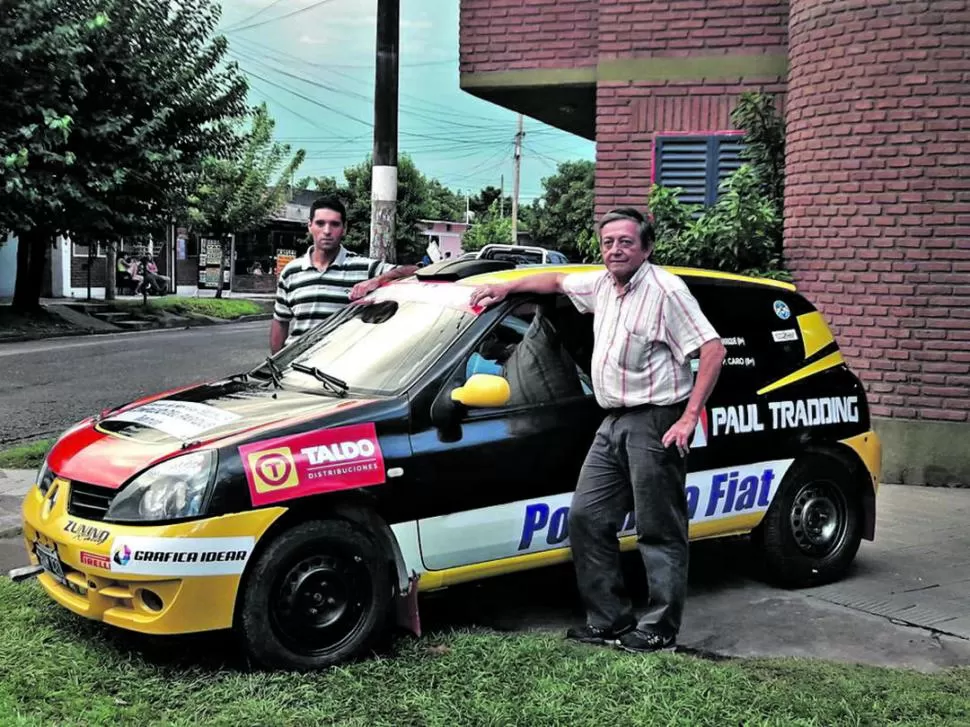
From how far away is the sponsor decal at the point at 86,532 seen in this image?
3.70 meters

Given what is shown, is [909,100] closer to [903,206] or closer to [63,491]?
[903,206]

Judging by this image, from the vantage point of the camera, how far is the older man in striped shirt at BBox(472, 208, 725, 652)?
4.07m

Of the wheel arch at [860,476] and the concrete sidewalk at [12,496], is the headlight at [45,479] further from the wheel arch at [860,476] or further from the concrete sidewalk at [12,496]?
the wheel arch at [860,476]

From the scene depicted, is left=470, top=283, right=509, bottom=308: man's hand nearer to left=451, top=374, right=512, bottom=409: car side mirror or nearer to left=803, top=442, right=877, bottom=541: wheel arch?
left=451, top=374, right=512, bottom=409: car side mirror

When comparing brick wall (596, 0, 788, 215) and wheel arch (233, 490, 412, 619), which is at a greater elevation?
brick wall (596, 0, 788, 215)

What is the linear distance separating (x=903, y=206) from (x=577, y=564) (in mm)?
5036

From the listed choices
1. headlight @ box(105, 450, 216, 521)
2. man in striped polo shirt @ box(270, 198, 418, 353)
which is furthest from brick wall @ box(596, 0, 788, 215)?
headlight @ box(105, 450, 216, 521)

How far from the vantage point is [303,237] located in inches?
1756

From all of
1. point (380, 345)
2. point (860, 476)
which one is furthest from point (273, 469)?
point (860, 476)

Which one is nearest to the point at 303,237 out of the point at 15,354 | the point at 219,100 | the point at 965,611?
the point at 219,100

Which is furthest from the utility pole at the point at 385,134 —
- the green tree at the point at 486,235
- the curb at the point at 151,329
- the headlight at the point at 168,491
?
the green tree at the point at 486,235

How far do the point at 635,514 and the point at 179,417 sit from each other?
1972 millimetres

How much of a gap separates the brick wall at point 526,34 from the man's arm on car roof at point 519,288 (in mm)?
6682

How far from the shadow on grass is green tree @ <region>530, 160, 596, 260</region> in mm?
50598
